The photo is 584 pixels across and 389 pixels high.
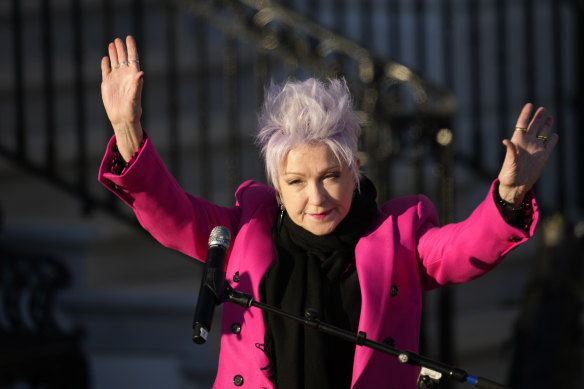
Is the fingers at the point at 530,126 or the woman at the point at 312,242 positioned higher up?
the fingers at the point at 530,126

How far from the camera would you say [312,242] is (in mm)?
1924

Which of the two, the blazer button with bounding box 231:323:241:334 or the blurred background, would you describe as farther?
the blurred background

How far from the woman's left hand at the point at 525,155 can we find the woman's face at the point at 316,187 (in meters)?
0.35

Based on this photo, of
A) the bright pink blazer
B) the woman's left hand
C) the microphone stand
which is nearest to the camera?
the microphone stand

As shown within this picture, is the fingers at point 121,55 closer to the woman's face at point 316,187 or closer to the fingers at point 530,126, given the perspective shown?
the woman's face at point 316,187

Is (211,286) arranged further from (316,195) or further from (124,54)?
(124,54)

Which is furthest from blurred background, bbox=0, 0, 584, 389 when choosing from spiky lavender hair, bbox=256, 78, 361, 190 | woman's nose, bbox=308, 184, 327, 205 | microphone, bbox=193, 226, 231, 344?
microphone, bbox=193, 226, 231, 344

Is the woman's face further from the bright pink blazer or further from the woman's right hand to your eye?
the woman's right hand

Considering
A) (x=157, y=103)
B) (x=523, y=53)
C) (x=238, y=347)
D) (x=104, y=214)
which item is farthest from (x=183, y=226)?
(x=523, y=53)

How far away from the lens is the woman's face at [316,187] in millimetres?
1865

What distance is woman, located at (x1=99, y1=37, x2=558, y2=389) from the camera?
183 centimetres

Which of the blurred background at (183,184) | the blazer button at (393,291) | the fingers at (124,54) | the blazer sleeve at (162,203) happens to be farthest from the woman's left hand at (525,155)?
the blurred background at (183,184)

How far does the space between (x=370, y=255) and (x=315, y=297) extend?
6.0 inches

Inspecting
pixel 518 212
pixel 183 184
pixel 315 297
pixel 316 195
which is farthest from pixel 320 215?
pixel 183 184
